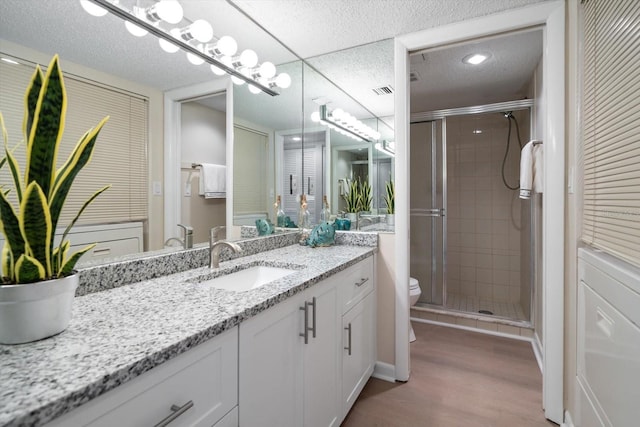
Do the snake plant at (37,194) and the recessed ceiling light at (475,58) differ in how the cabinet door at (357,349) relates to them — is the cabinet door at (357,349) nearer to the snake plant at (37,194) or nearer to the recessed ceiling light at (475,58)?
the snake plant at (37,194)

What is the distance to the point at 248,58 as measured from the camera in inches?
71.3

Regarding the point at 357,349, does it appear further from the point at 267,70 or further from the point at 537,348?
the point at 267,70

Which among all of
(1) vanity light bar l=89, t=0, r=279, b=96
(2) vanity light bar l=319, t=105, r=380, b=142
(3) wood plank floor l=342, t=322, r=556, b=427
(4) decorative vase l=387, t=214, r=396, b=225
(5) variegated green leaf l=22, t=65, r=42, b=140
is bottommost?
(3) wood plank floor l=342, t=322, r=556, b=427

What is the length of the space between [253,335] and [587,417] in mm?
1429

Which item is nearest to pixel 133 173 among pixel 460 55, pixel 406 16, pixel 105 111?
pixel 105 111

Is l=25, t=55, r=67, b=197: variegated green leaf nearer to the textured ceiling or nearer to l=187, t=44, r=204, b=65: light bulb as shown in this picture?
the textured ceiling

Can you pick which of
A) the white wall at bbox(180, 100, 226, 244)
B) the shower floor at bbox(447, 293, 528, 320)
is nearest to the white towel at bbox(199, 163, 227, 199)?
the white wall at bbox(180, 100, 226, 244)

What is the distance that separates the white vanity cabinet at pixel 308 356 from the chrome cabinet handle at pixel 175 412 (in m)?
0.19

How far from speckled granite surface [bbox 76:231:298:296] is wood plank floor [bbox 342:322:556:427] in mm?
1114

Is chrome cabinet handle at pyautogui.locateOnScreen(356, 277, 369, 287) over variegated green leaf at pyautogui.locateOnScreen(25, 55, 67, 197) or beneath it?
beneath

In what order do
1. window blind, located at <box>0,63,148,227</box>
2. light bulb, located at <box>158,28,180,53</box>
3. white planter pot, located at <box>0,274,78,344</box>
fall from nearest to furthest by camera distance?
white planter pot, located at <box>0,274,78,344</box> < window blind, located at <box>0,63,148,227</box> < light bulb, located at <box>158,28,180,53</box>

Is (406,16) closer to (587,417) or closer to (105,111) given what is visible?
(105,111)

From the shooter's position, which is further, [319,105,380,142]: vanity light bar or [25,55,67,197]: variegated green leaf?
[319,105,380,142]: vanity light bar

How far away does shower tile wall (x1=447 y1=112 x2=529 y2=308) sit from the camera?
10.8 feet
